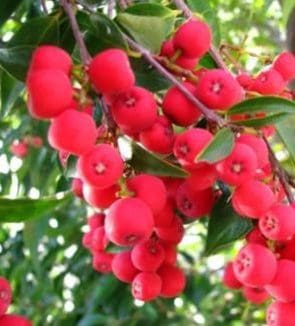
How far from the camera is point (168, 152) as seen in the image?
0.93m

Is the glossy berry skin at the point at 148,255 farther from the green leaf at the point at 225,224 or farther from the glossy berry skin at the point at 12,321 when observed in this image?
the glossy berry skin at the point at 12,321

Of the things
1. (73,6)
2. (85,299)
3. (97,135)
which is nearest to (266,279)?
(97,135)

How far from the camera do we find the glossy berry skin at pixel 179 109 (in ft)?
2.92

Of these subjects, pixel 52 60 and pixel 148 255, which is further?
pixel 148 255

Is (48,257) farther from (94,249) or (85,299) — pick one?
(94,249)

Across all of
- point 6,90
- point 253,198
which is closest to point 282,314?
point 253,198

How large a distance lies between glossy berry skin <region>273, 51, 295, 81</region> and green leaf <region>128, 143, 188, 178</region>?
0.92 feet

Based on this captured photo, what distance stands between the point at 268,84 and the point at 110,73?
0.97 ft

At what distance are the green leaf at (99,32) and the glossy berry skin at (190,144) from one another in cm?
14

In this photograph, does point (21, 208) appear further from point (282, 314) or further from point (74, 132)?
point (282, 314)

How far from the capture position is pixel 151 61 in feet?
2.99

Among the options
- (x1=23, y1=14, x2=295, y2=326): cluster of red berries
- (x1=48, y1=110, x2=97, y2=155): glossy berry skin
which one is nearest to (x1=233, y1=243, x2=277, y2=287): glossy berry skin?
(x1=23, y1=14, x2=295, y2=326): cluster of red berries

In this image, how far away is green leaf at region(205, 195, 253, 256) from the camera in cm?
102

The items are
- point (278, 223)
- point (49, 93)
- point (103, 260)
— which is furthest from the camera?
point (103, 260)
